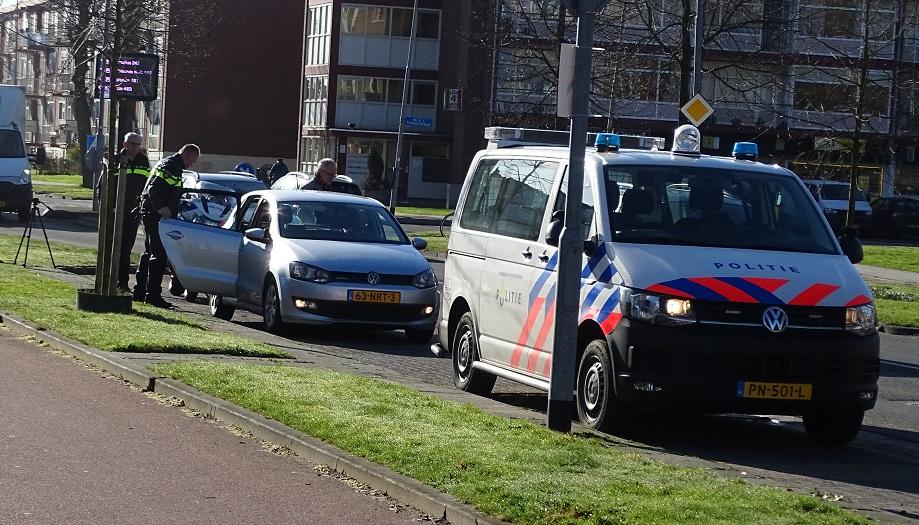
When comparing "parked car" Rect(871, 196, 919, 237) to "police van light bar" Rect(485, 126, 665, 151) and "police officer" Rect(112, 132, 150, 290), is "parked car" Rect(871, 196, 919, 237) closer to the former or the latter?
"police officer" Rect(112, 132, 150, 290)

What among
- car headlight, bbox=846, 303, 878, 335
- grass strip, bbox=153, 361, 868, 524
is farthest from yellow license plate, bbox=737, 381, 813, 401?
grass strip, bbox=153, 361, 868, 524

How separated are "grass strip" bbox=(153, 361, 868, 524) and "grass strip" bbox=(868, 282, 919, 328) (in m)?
12.4

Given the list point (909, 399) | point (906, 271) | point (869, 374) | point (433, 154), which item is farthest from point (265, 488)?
point (433, 154)

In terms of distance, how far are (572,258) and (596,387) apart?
3.56ft

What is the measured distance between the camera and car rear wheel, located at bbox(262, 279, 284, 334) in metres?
16.1

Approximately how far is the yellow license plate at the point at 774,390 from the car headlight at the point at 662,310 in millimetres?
544

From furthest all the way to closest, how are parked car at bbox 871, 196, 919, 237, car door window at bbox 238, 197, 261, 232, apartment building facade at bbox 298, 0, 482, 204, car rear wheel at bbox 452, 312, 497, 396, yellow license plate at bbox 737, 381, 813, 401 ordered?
apartment building facade at bbox 298, 0, 482, 204, parked car at bbox 871, 196, 919, 237, car door window at bbox 238, 197, 261, 232, car rear wheel at bbox 452, 312, 497, 396, yellow license plate at bbox 737, 381, 813, 401

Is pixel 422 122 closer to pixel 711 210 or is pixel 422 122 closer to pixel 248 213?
pixel 248 213

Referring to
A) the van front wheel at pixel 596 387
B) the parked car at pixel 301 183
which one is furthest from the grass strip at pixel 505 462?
the parked car at pixel 301 183

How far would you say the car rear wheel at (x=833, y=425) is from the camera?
1016 centimetres

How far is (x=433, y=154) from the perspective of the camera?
69.9m

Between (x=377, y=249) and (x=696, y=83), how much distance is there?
1302 cm

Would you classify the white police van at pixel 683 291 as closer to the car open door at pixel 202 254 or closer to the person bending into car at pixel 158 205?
the car open door at pixel 202 254

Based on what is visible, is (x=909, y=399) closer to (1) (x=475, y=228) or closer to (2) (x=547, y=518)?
(1) (x=475, y=228)
